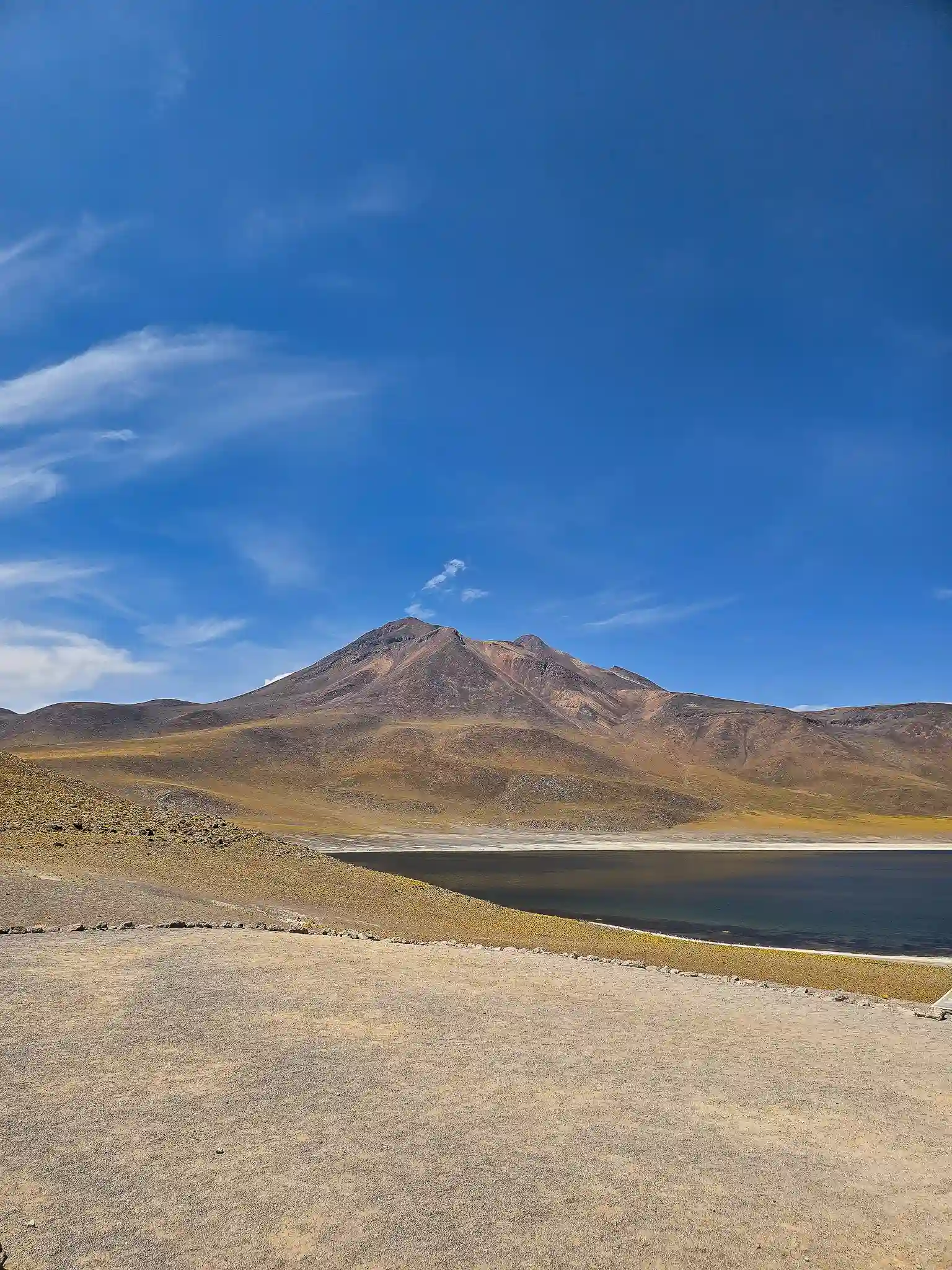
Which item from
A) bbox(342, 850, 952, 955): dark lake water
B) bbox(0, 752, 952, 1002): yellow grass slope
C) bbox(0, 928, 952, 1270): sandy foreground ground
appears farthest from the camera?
bbox(342, 850, 952, 955): dark lake water

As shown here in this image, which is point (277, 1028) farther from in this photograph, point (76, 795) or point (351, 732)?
point (351, 732)

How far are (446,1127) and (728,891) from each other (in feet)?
174

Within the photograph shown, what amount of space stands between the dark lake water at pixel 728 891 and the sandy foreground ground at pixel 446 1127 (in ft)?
81.5

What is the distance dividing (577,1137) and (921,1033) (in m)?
8.61

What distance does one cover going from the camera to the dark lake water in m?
38.4

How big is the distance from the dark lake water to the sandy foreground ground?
Answer: 24835 mm

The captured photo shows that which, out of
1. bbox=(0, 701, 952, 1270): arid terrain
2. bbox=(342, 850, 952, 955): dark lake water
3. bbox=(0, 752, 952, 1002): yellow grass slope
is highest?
bbox=(0, 701, 952, 1270): arid terrain

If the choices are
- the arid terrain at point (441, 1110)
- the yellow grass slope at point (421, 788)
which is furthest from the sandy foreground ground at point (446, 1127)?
the yellow grass slope at point (421, 788)

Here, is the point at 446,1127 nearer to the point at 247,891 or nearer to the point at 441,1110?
the point at 441,1110

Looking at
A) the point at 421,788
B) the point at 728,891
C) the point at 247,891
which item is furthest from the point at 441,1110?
the point at 421,788

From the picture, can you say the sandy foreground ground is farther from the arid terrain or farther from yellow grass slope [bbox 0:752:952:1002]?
yellow grass slope [bbox 0:752:952:1002]

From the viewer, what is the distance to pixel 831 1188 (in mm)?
7582

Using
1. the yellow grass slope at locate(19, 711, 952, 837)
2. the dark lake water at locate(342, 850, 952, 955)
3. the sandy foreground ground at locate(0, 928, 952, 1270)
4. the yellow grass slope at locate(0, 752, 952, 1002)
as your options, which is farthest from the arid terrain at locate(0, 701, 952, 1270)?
the yellow grass slope at locate(19, 711, 952, 837)

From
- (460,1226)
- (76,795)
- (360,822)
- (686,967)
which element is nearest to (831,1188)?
(460,1226)
